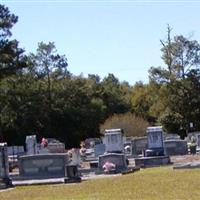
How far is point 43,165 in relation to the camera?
2941 cm

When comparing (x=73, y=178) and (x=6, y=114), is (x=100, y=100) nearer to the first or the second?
(x=6, y=114)

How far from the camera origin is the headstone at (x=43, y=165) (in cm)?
2906

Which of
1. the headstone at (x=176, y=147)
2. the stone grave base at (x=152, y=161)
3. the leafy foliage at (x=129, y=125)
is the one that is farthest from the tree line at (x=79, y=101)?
the stone grave base at (x=152, y=161)

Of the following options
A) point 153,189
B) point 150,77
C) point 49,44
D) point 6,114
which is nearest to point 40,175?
point 153,189

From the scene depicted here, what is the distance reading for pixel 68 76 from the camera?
297 ft

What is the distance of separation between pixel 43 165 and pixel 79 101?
53535mm

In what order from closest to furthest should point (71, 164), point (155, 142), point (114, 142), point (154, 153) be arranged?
point (71, 164) → point (154, 153) → point (114, 142) → point (155, 142)

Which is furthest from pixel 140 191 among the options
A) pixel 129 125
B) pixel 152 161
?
pixel 129 125

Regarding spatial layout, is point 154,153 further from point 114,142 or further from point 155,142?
point 114,142

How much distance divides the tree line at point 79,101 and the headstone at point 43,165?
37093 millimetres

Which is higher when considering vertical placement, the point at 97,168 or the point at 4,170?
the point at 4,170

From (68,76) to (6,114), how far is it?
65.3 ft

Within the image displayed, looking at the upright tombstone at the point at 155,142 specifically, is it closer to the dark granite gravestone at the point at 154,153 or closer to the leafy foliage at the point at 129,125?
the dark granite gravestone at the point at 154,153

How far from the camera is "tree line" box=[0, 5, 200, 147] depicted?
73562 millimetres
